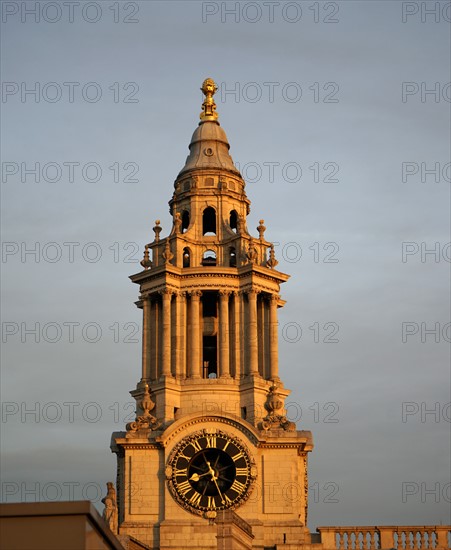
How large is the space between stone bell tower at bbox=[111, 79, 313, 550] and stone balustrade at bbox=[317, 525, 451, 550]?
1.40m

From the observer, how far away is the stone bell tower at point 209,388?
65500 millimetres

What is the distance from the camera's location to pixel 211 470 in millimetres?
66000

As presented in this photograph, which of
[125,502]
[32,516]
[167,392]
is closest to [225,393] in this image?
[167,392]

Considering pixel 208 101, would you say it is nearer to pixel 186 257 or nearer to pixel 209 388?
pixel 186 257

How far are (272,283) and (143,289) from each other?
6514 mm

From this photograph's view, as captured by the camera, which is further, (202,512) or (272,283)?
(272,283)

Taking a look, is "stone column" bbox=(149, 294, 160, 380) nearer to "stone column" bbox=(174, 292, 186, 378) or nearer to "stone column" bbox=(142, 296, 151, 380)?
"stone column" bbox=(142, 296, 151, 380)

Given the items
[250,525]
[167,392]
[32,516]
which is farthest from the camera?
[167,392]

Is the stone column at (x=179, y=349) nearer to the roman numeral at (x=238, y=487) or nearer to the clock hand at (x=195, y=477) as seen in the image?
the clock hand at (x=195, y=477)

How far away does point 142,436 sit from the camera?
66688 mm

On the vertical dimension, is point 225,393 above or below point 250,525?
above

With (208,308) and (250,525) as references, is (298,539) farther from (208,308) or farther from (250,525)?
(208,308)

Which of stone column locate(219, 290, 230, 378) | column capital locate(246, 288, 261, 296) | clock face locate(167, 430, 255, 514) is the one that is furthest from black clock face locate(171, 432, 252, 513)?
column capital locate(246, 288, 261, 296)

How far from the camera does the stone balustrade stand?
211 ft
